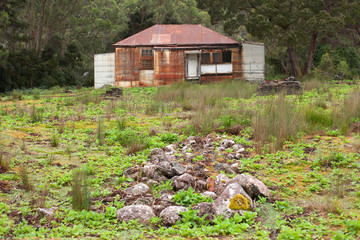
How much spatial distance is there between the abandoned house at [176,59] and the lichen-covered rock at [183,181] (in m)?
18.3

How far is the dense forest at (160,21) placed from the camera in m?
22.8

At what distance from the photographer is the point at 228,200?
424cm

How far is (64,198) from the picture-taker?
4.77m

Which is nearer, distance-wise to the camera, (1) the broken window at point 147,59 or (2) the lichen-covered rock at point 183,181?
(2) the lichen-covered rock at point 183,181

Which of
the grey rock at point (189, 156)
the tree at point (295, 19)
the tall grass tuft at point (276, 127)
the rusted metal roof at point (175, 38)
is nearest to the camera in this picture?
the grey rock at point (189, 156)

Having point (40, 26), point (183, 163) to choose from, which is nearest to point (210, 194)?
point (183, 163)

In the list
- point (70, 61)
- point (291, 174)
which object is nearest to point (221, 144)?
point (291, 174)

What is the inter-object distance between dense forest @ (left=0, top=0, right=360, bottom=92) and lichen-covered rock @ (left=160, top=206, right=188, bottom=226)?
19.0 metres

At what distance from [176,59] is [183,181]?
1883 centimetres

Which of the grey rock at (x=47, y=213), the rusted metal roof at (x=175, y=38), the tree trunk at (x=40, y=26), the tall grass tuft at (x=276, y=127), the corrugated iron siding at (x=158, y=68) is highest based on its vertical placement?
the tree trunk at (x=40, y=26)

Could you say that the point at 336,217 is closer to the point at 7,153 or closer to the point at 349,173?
the point at 349,173

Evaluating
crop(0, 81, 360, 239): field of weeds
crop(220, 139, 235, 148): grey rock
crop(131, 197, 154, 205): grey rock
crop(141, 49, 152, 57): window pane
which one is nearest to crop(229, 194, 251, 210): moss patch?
crop(0, 81, 360, 239): field of weeds

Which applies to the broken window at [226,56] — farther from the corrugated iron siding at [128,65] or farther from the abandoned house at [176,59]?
the corrugated iron siding at [128,65]

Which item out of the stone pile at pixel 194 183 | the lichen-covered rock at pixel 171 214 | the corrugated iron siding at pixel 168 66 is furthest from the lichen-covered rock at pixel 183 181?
the corrugated iron siding at pixel 168 66
